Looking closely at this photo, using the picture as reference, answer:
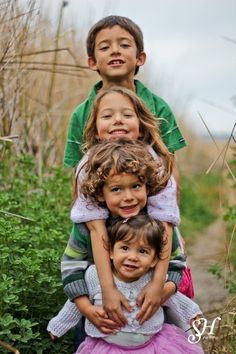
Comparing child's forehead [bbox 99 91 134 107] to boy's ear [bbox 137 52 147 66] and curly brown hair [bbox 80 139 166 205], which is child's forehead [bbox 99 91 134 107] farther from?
boy's ear [bbox 137 52 147 66]

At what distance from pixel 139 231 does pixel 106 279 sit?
25cm

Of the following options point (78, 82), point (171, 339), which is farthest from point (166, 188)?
point (78, 82)

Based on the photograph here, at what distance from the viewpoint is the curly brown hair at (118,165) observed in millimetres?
3812

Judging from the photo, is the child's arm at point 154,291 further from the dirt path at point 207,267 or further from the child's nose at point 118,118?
the dirt path at point 207,267

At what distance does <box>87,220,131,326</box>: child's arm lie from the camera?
3828mm

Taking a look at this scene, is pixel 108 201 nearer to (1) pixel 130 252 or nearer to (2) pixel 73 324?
(1) pixel 130 252

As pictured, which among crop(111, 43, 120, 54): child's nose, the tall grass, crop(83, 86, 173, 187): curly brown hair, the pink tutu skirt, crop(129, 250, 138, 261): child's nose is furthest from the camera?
the tall grass

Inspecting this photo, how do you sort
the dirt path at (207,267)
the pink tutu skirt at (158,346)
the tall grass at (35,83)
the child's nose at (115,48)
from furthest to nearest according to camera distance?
the dirt path at (207,267) < the tall grass at (35,83) < the child's nose at (115,48) < the pink tutu skirt at (158,346)

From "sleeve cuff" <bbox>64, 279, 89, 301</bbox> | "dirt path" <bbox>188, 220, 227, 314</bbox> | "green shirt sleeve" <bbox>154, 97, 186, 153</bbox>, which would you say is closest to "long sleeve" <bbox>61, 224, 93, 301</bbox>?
"sleeve cuff" <bbox>64, 279, 89, 301</bbox>

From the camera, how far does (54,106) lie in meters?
8.02

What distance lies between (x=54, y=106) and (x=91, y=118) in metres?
4.00

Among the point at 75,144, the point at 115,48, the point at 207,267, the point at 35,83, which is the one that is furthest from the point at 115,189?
the point at 207,267

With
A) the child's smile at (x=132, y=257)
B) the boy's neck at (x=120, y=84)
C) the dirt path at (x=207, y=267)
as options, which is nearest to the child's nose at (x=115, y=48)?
the boy's neck at (x=120, y=84)

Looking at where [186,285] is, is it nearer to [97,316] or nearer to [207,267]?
[97,316]
